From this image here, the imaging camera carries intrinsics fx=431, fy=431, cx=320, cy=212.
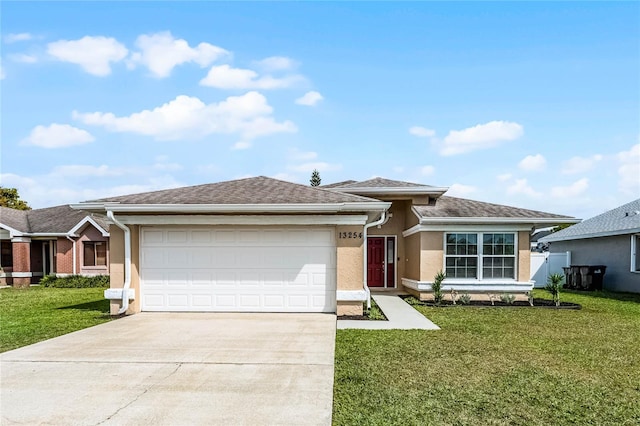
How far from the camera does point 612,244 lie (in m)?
19.3

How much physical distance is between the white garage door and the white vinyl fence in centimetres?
1425

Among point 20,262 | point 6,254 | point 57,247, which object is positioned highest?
point 57,247

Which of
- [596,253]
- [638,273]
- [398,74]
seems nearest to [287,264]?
[398,74]

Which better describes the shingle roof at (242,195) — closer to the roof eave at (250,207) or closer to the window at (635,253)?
the roof eave at (250,207)

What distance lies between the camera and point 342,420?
4379 mm

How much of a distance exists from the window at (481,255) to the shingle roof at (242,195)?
4.80 meters

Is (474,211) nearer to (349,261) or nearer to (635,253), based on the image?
(349,261)

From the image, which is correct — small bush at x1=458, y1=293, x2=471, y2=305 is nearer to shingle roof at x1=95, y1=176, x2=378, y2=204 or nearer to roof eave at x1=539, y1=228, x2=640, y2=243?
shingle roof at x1=95, y1=176, x2=378, y2=204

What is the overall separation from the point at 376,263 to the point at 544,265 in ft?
31.8

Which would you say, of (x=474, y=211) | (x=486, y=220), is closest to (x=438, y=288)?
(x=486, y=220)

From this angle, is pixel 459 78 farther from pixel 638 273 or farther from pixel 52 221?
pixel 52 221

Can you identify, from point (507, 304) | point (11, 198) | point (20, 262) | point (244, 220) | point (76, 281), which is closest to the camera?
point (244, 220)

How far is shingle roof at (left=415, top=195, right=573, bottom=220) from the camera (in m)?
14.2

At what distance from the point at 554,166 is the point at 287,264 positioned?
15.0 metres
